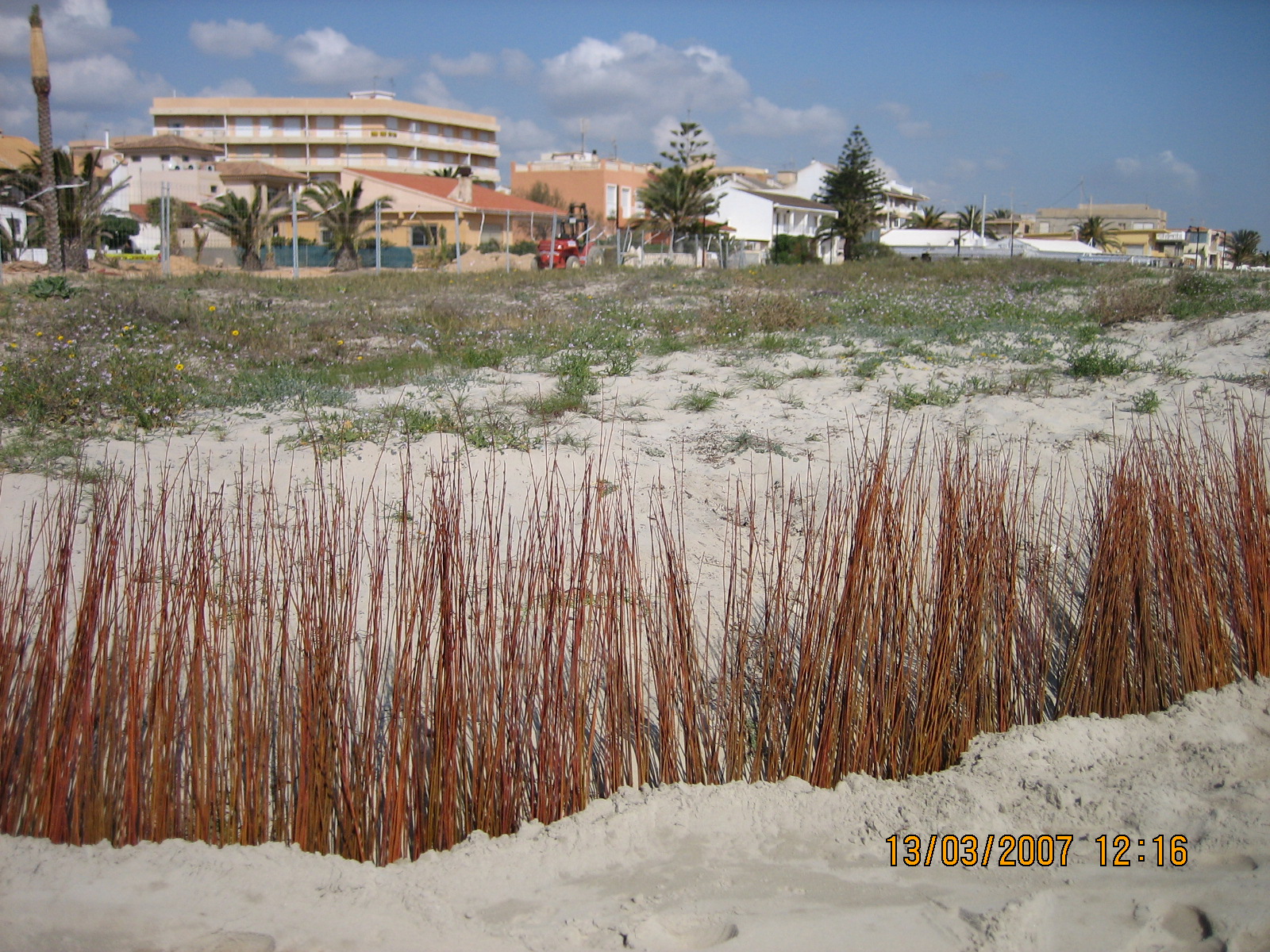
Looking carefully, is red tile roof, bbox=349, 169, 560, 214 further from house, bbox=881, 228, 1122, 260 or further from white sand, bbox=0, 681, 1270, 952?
white sand, bbox=0, 681, 1270, 952

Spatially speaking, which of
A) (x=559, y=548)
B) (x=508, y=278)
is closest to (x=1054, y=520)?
(x=559, y=548)

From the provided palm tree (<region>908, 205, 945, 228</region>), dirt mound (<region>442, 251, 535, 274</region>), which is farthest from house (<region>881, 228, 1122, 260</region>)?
dirt mound (<region>442, 251, 535, 274</region>)

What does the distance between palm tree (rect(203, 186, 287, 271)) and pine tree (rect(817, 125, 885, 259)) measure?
73.3 feet

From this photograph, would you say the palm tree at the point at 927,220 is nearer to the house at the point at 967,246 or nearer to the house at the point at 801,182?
the house at the point at 801,182

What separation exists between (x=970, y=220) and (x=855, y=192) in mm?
18048

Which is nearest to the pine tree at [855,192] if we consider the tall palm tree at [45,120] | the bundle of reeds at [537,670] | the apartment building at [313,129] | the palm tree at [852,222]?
the palm tree at [852,222]

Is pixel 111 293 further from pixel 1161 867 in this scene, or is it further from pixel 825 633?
pixel 1161 867

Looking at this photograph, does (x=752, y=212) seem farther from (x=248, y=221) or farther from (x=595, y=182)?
(x=248, y=221)

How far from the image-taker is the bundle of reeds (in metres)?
2.17

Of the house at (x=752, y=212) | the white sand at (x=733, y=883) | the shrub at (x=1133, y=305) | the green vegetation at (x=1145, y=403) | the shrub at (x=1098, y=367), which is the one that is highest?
the house at (x=752, y=212)

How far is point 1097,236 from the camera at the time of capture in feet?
176

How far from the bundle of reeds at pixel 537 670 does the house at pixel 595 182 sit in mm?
42145

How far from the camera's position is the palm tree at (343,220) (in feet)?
71.5

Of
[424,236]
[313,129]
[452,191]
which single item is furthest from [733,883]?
[313,129]
